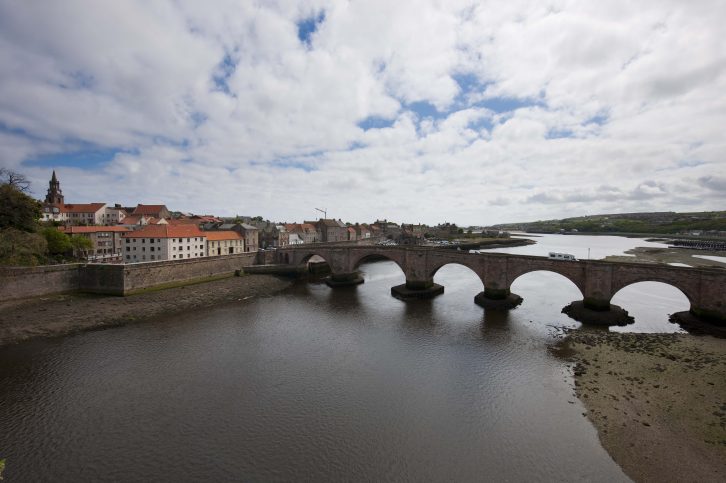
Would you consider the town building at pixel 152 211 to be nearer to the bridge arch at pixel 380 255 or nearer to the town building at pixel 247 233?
the town building at pixel 247 233

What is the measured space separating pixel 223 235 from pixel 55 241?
20.8 metres

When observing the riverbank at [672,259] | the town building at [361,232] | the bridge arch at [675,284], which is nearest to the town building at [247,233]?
the town building at [361,232]

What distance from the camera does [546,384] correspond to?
1788 centimetres

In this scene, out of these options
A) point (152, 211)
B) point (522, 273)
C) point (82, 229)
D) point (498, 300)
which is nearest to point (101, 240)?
point (82, 229)

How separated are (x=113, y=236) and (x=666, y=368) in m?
68.6

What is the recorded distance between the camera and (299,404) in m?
16.0

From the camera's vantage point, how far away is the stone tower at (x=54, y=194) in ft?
231

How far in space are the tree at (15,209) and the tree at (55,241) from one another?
13.3ft

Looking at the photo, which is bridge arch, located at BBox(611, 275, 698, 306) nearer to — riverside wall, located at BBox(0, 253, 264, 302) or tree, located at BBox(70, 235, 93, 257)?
riverside wall, located at BBox(0, 253, 264, 302)

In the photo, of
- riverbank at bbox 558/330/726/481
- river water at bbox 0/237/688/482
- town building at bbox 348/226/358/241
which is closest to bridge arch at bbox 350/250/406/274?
river water at bbox 0/237/688/482

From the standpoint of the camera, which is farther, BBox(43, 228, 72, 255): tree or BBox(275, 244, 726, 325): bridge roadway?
BBox(43, 228, 72, 255): tree

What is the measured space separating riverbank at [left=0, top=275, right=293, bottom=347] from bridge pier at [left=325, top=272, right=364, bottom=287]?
9.20 metres

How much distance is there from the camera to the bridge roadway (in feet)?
80.7

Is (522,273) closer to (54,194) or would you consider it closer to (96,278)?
(96,278)
